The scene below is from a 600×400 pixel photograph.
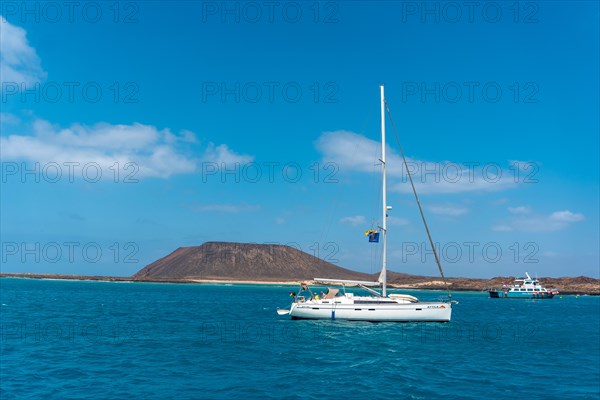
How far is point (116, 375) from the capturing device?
79.4 ft

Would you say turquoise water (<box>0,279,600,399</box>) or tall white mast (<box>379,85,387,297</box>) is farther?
tall white mast (<box>379,85,387,297</box>)

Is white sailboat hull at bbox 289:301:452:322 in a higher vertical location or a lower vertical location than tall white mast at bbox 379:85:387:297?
lower

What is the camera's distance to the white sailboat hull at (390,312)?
45812 millimetres

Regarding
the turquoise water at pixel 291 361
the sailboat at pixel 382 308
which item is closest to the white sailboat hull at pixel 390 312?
the sailboat at pixel 382 308

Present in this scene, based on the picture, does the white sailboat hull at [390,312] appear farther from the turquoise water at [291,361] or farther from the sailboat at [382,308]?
the turquoise water at [291,361]

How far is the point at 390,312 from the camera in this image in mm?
45875

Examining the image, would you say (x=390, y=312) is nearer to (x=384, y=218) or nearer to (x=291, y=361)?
(x=384, y=218)

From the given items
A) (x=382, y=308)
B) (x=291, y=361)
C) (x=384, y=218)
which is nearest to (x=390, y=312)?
(x=382, y=308)

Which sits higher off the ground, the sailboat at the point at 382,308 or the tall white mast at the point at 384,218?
the tall white mast at the point at 384,218

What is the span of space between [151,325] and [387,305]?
23381 millimetres

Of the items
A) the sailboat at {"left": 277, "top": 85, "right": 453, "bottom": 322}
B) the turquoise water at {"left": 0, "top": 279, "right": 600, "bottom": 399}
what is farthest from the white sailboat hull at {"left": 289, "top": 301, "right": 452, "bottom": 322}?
the turquoise water at {"left": 0, "top": 279, "right": 600, "bottom": 399}

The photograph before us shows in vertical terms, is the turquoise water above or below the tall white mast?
below

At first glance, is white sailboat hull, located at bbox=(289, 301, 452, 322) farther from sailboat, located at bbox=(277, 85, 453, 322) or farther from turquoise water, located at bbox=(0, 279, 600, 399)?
turquoise water, located at bbox=(0, 279, 600, 399)

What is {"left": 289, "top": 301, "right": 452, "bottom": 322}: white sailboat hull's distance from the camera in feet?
150
